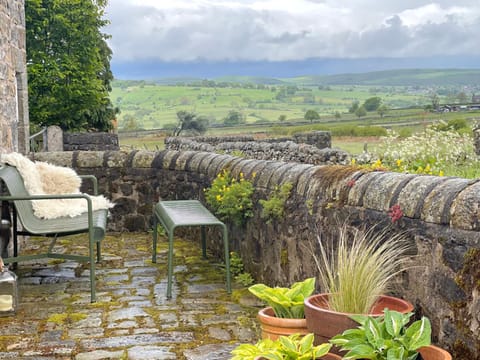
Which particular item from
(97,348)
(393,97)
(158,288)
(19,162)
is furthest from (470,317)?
(393,97)

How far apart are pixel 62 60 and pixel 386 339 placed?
24.4 metres

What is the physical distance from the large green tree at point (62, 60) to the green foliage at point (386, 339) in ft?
76.3

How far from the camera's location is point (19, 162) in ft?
21.6

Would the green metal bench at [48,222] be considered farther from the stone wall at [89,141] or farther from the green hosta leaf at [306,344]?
the stone wall at [89,141]

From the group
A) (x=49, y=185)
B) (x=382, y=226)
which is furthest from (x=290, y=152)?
(x=382, y=226)

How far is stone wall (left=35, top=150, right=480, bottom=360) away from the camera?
3174 millimetres

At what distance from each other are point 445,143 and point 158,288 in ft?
13.7

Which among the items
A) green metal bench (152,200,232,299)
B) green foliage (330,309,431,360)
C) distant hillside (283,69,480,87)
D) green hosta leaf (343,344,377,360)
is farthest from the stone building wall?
distant hillside (283,69,480,87)

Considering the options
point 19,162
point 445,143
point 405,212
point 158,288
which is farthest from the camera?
point 445,143

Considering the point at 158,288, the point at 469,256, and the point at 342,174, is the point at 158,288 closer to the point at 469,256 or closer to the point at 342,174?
the point at 342,174

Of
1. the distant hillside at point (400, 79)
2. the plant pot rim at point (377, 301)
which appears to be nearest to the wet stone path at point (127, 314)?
the plant pot rim at point (377, 301)

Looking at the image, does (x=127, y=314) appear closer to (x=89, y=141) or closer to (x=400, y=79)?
(x=89, y=141)

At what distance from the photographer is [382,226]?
12.9 ft

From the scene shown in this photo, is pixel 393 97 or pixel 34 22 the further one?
pixel 393 97
